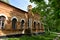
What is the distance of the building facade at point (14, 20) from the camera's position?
821 inches

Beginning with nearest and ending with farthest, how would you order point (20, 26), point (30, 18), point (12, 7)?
point (12, 7) < point (20, 26) < point (30, 18)

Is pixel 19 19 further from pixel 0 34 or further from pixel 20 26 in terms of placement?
pixel 0 34

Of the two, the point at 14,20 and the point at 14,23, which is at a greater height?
the point at 14,20

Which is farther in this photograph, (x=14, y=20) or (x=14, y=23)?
(x=14, y=23)

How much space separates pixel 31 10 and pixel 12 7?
5616 millimetres

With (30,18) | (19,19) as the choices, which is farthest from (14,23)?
(30,18)

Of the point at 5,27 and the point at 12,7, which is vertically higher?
the point at 12,7

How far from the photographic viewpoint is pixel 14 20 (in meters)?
23.1

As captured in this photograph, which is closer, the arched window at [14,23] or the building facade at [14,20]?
the building facade at [14,20]

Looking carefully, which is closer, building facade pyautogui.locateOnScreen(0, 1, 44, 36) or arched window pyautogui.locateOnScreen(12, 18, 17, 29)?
building facade pyautogui.locateOnScreen(0, 1, 44, 36)

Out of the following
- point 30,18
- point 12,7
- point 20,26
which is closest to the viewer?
point 12,7

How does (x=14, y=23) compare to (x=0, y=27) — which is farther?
(x=14, y=23)

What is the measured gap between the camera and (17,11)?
23641mm

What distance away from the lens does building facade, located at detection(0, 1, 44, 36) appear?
20859 mm
